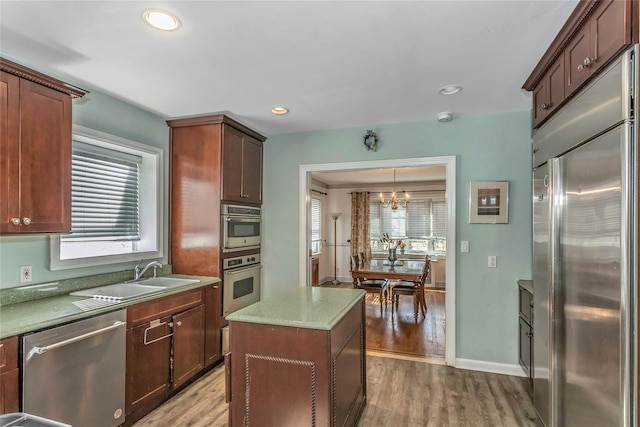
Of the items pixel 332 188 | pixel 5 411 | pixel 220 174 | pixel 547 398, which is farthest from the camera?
pixel 332 188

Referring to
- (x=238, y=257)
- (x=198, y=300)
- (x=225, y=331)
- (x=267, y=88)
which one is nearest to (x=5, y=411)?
(x=198, y=300)

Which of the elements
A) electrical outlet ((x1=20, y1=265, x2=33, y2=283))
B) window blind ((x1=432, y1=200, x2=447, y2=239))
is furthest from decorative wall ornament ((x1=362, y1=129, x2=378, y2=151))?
window blind ((x1=432, y1=200, x2=447, y2=239))

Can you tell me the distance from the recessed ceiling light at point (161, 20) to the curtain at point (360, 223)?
6409 mm

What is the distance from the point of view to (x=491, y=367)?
3.12m

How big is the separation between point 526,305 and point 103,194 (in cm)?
368

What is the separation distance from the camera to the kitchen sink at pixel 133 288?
2365 mm

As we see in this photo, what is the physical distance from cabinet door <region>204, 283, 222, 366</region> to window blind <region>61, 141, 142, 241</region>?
897mm

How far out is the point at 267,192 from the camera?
3918mm

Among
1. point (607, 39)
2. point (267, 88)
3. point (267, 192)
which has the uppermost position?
point (267, 88)

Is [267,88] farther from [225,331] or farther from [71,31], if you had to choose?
[225,331]

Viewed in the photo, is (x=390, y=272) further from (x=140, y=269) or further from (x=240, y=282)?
(x=140, y=269)

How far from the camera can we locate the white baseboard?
304cm

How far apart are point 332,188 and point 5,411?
6.97 m

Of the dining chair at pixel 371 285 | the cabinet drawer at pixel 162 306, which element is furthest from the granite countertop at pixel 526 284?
the cabinet drawer at pixel 162 306
